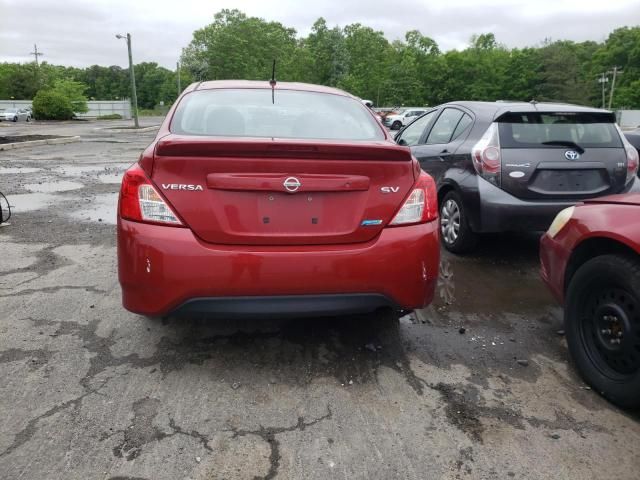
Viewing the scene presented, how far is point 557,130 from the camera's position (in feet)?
16.1

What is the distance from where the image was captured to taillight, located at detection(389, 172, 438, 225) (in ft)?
9.78

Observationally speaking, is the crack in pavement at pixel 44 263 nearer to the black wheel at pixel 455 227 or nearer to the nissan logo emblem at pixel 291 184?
the nissan logo emblem at pixel 291 184

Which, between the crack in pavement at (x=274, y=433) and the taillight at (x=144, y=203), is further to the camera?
the taillight at (x=144, y=203)

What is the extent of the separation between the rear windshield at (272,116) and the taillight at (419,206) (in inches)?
20.2

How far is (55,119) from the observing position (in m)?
49.2

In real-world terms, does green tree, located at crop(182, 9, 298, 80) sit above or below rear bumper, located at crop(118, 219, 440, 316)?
above

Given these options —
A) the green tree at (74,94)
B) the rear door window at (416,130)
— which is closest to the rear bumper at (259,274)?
the rear door window at (416,130)

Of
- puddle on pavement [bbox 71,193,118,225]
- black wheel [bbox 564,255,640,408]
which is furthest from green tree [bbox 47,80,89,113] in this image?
black wheel [bbox 564,255,640,408]

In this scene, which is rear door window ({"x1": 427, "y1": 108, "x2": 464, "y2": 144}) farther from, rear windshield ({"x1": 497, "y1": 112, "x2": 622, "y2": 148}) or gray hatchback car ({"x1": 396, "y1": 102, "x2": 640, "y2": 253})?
rear windshield ({"x1": 497, "y1": 112, "x2": 622, "y2": 148})

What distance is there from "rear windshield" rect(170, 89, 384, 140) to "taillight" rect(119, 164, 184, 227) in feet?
1.57

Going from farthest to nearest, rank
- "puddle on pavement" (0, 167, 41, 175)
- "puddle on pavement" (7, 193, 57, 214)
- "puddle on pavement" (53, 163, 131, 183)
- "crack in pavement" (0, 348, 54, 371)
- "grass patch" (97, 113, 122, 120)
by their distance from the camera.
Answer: "grass patch" (97, 113, 122, 120) → "puddle on pavement" (0, 167, 41, 175) → "puddle on pavement" (53, 163, 131, 183) → "puddle on pavement" (7, 193, 57, 214) → "crack in pavement" (0, 348, 54, 371)

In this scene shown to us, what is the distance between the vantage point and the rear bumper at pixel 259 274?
2.74m

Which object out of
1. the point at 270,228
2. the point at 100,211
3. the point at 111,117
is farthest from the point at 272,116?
the point at 111,117

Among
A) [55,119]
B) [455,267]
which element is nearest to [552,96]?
[55,119]
